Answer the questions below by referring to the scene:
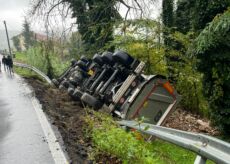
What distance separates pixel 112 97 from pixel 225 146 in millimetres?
6052

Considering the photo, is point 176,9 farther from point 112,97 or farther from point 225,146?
point 225,146

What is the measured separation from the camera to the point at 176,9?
834 inches

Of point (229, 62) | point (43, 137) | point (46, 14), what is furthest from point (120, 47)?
point (46, 14)

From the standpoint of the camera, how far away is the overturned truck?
337 inches

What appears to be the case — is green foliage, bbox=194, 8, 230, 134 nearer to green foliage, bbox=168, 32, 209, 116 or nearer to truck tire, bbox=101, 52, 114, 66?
green foliage, bbox=168, 32, 209, 116

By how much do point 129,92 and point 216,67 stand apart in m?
2.44

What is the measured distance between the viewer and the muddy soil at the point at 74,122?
246 inches

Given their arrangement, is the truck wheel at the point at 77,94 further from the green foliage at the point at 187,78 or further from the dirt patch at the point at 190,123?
the green foliage at the point at 187,78

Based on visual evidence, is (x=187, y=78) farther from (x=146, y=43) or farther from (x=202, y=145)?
(x=202, y=145)

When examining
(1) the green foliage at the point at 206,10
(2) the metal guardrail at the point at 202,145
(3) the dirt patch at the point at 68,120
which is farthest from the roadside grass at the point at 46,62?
(2) the metal guardrail at the point at 202,145

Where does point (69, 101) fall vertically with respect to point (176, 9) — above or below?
below

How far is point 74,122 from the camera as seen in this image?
8789 millimetres

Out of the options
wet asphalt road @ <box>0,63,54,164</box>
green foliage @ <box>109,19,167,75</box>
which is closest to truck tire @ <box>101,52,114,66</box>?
green foliage @ <box>109,19,167,75</box>

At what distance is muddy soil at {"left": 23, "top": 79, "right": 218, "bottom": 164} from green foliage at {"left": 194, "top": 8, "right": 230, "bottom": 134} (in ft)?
3.12
